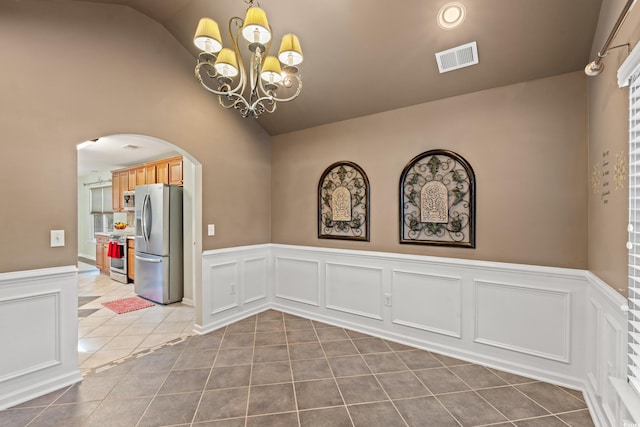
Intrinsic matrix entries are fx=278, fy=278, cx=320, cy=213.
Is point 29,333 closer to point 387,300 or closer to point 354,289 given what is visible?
point 354,289

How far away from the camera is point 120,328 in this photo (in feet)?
11.1

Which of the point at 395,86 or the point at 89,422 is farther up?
the point at 395,86

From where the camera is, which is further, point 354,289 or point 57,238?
point 354,289

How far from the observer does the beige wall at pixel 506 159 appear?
7.43 feet

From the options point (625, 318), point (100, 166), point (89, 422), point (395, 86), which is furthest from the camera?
point (100, 166)

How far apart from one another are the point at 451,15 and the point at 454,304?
2528 mm

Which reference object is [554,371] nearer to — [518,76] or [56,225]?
[518,76]

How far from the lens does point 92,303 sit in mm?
4336

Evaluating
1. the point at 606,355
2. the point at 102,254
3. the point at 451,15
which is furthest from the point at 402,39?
the point at 102,254

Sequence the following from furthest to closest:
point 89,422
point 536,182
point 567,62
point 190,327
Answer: point 190,327 < point 536,182 < point 567,62 < point 89,422

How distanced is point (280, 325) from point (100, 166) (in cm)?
601

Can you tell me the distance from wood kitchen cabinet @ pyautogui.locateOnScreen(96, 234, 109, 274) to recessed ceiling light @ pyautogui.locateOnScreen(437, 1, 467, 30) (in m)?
7.51

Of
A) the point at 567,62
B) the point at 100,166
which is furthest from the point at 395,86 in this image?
the point at 100,166

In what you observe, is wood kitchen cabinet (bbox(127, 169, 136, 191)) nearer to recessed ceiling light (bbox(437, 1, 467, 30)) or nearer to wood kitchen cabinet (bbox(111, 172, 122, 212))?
wood kitchen cabinet (bbox(111, 172, 122, 212))
